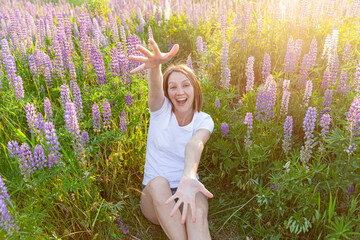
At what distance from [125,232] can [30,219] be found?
0.86m

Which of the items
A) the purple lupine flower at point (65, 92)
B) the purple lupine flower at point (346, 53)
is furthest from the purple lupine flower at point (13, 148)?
the purple lupine flower at point (346, 53)

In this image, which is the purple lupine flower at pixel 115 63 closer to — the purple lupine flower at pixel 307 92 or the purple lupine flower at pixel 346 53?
the purple lupine flower at pixel 307 92

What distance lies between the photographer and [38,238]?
2227 millimetres

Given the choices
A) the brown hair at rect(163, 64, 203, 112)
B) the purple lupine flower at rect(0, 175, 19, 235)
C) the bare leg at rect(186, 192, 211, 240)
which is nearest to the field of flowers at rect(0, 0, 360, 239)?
the purple lupine flower at rect(0, 175, 19, 235)

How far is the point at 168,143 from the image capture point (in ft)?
9.13

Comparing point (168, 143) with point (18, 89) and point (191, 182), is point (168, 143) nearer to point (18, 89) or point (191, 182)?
point (191, 182)

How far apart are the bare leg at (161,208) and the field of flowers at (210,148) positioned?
24cm

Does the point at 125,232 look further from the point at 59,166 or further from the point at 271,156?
the point at 271,156

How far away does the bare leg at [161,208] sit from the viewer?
2355 mm

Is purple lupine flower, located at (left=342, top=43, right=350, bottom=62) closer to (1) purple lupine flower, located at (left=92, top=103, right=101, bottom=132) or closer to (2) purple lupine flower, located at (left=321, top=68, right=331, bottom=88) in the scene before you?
(2) purple lupine flower, located at (left=321, top=68, right=331, bottom=88)

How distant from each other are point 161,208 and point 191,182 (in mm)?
407

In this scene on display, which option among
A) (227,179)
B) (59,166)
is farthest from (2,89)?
(227,179)

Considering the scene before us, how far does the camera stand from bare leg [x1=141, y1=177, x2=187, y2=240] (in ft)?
7.73

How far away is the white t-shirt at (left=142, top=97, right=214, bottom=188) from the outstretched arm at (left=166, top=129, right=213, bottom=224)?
6.9 inches
